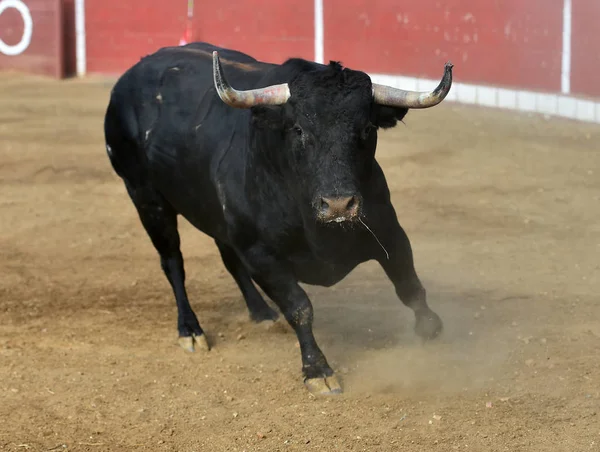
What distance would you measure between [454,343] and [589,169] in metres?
3.75

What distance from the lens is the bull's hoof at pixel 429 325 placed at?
468 centimetres

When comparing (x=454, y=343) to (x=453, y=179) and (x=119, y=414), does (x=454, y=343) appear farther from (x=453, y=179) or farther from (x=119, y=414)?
(x=453, y=179)

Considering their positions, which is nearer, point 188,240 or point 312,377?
point 312,377

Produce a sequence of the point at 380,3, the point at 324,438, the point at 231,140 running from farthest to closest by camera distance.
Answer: the point at 380,3, the point at 231,140, the point at 324,438

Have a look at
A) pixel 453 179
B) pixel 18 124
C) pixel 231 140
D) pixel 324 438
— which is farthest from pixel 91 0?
pixel 324 438

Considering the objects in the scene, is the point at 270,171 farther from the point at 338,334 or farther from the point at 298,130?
the point at 338,334

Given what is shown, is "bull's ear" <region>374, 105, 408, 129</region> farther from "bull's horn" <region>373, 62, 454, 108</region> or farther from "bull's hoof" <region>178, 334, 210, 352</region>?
"bull's hoof" <region>178, 334, 210, 352</region>

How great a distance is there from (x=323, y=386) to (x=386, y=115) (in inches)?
43.3

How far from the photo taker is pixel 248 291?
534cm

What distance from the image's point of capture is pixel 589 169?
318 inches

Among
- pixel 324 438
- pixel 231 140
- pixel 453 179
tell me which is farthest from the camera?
pixel 453 179

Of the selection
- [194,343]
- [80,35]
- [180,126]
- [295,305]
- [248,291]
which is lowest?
[194,343]

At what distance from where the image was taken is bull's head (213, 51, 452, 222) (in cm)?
391

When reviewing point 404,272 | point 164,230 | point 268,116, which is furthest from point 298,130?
point 164,230
